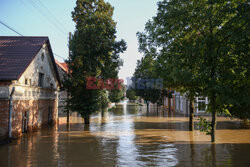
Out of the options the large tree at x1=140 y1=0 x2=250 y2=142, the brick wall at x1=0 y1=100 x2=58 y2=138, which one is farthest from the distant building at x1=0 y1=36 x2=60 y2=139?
the large tree at x1=140 y1=0 x2=250 y2=142

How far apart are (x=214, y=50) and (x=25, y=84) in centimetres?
1403

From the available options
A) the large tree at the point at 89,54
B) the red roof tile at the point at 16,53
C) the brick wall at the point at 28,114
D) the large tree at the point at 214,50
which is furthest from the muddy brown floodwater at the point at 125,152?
the large tree at the point at 89,54

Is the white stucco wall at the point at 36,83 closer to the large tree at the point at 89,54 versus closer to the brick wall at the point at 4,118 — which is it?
the brick wall at the point at 4,118

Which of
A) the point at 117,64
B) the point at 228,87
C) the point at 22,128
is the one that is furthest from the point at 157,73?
the point at 22,128

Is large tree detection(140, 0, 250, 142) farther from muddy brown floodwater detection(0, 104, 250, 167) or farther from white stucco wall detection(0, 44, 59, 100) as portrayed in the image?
white stucco wall detection(0, 44, 59, 100)

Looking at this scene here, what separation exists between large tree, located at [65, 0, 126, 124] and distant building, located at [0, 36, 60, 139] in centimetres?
243

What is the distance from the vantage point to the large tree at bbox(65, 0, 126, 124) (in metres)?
20.5

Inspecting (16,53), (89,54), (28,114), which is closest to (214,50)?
(89,54)

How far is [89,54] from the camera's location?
21094 mm

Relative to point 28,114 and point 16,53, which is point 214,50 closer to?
point 16,53

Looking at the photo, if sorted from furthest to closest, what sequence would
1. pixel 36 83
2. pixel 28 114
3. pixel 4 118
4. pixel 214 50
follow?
pixel 36 83 → pixel 28 114 → pixel 4 118 → pixel 214 50

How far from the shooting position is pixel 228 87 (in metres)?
10.5

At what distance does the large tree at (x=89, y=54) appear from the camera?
20469 millimetres

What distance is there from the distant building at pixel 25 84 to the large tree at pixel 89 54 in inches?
95.8
